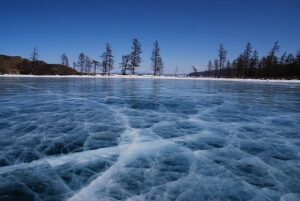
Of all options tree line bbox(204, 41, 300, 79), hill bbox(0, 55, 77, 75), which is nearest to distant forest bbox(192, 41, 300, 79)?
tree line bbox(204, 41, 300, 79)

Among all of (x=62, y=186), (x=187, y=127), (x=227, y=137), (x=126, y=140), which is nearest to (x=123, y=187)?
(x=62, y=186)

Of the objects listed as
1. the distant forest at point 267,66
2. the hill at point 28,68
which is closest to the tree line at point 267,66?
the distant forest at point 267,66

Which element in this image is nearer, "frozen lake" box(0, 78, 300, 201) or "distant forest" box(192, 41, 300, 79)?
"frozen lake" box(0, 78, 300, 201)

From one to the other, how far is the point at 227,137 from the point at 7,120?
20.6 ft

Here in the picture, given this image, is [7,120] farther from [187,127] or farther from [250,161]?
[250,161]

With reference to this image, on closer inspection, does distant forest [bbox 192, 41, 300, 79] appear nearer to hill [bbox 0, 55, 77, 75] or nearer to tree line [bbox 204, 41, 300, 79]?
tree line [bbox 204, 41, 300, 79]

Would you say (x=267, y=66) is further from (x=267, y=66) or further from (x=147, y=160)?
(x=147, y=160)

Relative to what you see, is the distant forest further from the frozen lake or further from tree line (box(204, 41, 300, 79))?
the frozen lake

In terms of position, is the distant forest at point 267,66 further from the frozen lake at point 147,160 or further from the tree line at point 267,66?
the frozen lake at point 147,160

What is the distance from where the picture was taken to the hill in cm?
7537

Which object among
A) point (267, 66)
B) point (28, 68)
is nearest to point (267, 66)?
point (267, 66)

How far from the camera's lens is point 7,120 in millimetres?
7113

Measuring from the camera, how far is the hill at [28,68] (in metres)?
75.4

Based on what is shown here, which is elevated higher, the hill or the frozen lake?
the hill
